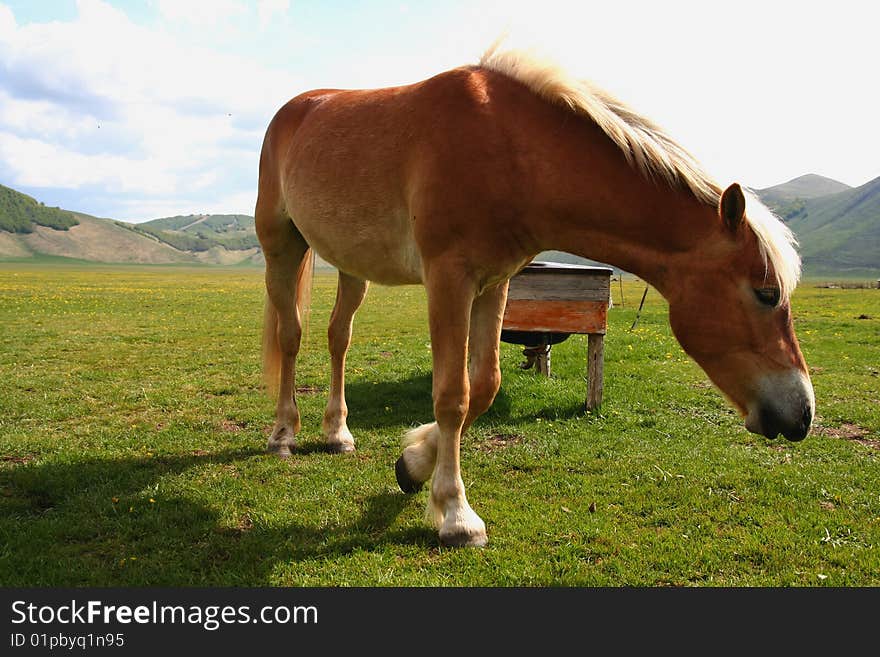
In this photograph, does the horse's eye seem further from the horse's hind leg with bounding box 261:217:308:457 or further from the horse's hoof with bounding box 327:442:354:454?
the horse's hind leg with bounding box 261:217:308:457

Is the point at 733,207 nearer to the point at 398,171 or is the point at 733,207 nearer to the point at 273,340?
the point at 398,171

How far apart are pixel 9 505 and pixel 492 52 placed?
14.9 feet

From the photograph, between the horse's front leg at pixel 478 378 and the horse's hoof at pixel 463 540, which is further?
the horse's front leg at pixel 478 378

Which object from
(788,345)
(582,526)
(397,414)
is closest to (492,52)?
(788,345)

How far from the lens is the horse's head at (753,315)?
9.67 feet

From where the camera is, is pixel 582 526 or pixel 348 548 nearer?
pixel 348 548

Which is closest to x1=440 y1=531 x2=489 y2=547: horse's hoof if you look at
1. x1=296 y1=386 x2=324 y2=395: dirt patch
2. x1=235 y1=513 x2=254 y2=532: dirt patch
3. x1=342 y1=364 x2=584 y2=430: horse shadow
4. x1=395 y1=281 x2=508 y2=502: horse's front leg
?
x1=395 y1=281 x2=508 y2=502: horse's front leg

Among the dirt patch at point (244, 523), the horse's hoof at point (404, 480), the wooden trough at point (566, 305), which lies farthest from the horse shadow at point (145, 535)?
the wooden trough at point (566, 305)

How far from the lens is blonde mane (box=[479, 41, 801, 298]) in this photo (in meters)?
2.94

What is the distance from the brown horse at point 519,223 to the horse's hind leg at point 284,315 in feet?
3.81

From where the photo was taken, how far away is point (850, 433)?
6.38 meters

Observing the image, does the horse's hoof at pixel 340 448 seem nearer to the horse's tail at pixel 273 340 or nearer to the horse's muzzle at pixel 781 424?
the horse's tail at pixel 273 340

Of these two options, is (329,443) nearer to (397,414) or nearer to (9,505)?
(397,414)

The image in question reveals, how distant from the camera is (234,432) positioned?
6180 millimetres
